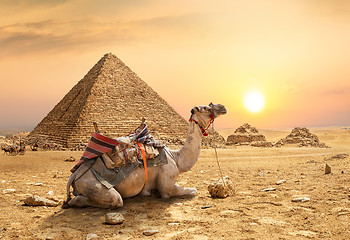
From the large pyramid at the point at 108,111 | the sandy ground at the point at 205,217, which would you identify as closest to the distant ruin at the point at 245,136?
the large pyramid at the point at 108,111

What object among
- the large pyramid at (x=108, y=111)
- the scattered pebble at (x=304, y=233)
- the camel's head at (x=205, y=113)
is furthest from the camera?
the large pyramid at (x=108, y=111)

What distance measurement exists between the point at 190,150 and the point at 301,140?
3122 centimetres

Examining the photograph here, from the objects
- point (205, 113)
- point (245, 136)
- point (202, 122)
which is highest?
point (245, 136)

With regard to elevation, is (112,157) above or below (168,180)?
above

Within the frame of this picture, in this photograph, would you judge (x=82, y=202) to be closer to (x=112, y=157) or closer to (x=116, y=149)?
(x=112, y=157)

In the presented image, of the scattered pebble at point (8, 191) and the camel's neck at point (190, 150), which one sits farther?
the scattered pebble at point (8, 191)

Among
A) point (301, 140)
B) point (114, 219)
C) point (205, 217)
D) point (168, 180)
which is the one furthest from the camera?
point (301, 140)

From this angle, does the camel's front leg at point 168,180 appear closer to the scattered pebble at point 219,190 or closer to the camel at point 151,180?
the camel at point 151,180

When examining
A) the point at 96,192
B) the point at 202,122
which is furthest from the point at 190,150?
the point at 96,192

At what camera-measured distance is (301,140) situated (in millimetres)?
32719

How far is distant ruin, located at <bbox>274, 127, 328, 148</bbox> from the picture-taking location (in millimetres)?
31013

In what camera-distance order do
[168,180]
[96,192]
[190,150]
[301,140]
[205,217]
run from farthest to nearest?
[301,140] → [190,150] → [168,180] → [96,192] → [205,217]

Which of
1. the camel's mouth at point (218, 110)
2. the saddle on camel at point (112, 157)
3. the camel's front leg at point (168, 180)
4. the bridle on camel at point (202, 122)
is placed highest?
the camel's mouth at point (218, 110)

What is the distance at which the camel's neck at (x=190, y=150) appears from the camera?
4.85 m
